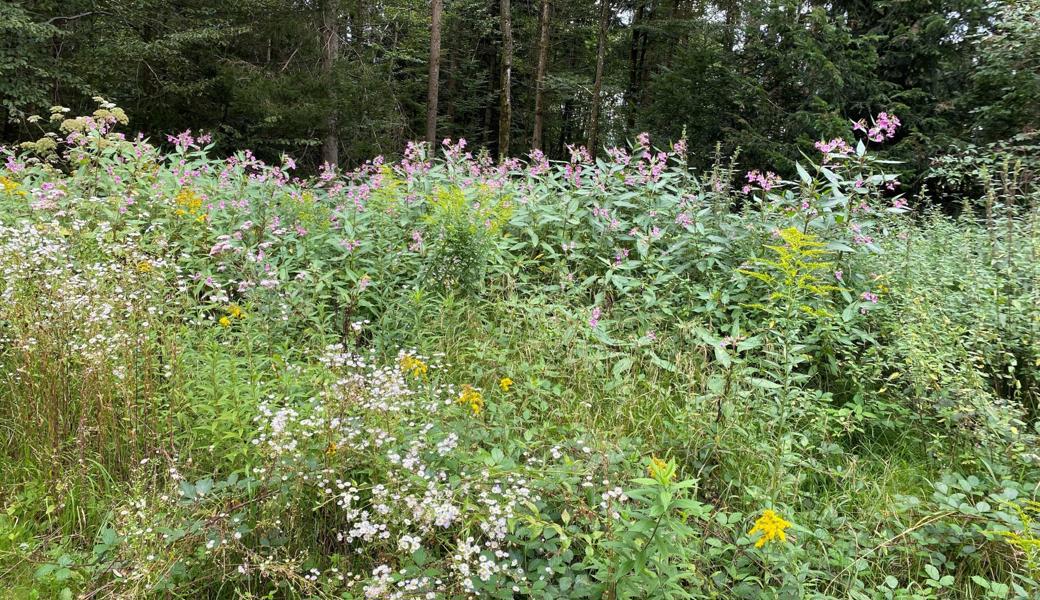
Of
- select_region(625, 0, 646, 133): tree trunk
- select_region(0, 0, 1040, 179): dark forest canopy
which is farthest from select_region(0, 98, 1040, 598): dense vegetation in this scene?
select_region(625, 0, 646, 133): tree trunk

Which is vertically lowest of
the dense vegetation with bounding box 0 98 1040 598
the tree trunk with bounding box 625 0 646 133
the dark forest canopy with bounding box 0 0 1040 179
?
the dense vegetation with bounding box 0 98 1040 598

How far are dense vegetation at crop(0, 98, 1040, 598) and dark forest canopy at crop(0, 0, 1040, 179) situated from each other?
5.66 meters

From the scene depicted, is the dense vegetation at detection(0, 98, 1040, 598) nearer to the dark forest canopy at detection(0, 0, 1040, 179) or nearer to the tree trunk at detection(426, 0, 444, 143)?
the dark forest canopy at detection(0, 0, 1040, 179)

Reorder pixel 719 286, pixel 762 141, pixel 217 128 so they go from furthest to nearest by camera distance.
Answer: pixel 217 128
pixel 762 141
pixel 719 286

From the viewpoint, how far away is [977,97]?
9.02 metres

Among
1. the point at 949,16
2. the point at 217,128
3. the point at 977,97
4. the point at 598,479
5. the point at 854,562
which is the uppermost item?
the point at 949,16

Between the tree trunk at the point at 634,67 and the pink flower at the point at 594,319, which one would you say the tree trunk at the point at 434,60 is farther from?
the pink flower at the point at 594,319

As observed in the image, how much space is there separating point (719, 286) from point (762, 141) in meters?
8.40

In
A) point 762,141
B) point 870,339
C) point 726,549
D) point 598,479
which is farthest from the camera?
point 762,141

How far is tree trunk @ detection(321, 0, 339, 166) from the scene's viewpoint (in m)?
11.5

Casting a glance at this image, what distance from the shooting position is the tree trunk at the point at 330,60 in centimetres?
1151

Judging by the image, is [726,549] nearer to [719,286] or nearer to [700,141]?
[719,286]

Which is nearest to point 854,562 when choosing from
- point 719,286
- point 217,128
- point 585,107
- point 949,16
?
point 719,286

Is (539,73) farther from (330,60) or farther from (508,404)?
(508,404)
